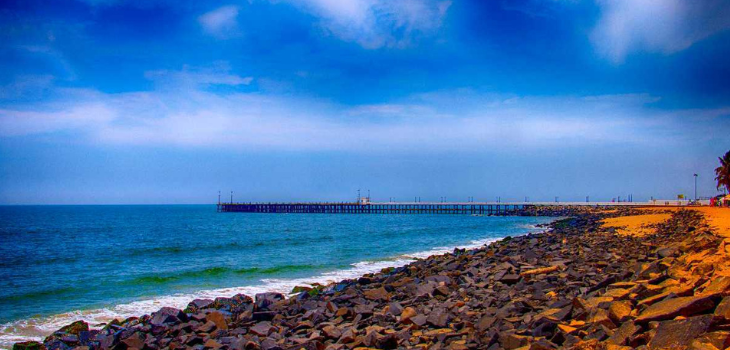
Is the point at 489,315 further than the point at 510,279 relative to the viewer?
No

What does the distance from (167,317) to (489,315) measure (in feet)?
22.0

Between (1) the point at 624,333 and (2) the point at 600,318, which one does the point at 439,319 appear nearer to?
(2) the point at 600,318

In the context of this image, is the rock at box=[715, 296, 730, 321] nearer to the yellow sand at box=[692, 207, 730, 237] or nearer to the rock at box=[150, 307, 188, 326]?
the rock at box=[150, 307, 188, 326]

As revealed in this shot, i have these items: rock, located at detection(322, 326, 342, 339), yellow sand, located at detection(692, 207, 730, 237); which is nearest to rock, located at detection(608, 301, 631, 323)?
rock, located at detection(322, 326, 342, 339)

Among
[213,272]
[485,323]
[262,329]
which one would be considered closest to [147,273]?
[213,272]

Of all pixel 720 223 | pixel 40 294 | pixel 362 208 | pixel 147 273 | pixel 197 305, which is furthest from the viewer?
pixel 362 208

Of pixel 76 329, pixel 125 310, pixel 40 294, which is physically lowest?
pixel 40 294

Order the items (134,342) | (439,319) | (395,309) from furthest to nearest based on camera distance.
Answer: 1. (395,309)
2. (134,342)
3. (439,319)

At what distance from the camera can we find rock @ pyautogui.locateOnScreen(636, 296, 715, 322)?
5.17 m

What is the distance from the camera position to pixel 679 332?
184 inches

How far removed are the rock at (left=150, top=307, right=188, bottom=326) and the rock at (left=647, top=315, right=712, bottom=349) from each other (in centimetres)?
880

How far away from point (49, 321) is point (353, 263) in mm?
13129

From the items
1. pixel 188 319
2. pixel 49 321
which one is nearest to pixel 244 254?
pixel 49 321

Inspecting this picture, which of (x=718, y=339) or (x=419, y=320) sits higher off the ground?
(x=718, y=339)
